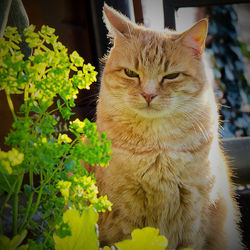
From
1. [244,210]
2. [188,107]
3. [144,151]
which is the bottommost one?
[244,210]

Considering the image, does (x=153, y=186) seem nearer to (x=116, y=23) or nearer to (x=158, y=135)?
(x=158, y=135)

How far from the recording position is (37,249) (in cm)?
70

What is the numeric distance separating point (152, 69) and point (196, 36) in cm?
16

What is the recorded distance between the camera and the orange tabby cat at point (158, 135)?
979 mm

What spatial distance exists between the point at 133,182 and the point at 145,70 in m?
0.35

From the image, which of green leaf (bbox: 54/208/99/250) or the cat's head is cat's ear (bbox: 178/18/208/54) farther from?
green leaf (bbox: 54/208/99/250)

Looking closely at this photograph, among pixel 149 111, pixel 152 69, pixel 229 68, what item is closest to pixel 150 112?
pixel 149 111

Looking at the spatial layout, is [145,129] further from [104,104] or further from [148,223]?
[148,223]

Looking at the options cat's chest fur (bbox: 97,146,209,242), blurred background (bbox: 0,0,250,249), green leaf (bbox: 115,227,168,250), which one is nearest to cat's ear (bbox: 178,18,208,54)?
blurred background (bbox: 0,0,250,249)

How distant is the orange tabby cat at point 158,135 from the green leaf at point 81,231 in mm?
299

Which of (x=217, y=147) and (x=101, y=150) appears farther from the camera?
(x=217, y=147)

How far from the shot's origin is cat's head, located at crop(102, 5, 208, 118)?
961 mm

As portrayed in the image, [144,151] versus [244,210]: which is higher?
[144,151]

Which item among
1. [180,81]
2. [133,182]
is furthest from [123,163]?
[180,81]
